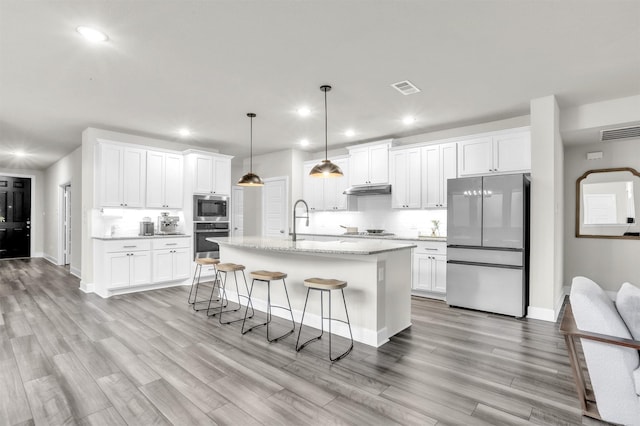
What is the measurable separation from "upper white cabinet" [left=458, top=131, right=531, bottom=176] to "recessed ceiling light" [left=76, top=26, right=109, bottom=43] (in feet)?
15.0

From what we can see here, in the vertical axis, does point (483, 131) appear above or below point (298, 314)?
above

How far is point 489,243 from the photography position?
4336 mm

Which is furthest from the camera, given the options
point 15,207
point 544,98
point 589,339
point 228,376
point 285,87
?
point 15,207

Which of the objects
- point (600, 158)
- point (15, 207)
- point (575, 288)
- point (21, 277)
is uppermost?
point (600, 158)

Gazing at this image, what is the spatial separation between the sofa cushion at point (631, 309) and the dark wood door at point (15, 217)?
12881 millimetres

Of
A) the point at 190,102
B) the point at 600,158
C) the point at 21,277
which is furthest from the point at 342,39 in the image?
the point at 21,277

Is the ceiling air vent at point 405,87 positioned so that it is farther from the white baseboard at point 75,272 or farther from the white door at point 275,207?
the white baseboard at point 75,272

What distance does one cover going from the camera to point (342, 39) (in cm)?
282

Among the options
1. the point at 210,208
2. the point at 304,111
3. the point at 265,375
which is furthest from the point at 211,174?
the point at 265,375

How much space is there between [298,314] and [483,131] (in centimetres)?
385

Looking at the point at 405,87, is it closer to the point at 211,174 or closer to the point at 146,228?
the point at 211,174

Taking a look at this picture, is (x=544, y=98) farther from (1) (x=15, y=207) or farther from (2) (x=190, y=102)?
(1) (x=15, y=207)

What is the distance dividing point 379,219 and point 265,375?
4190 mm

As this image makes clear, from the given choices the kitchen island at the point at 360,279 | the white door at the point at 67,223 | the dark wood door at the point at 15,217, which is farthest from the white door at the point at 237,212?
the dark wood door at the point at 15,217
